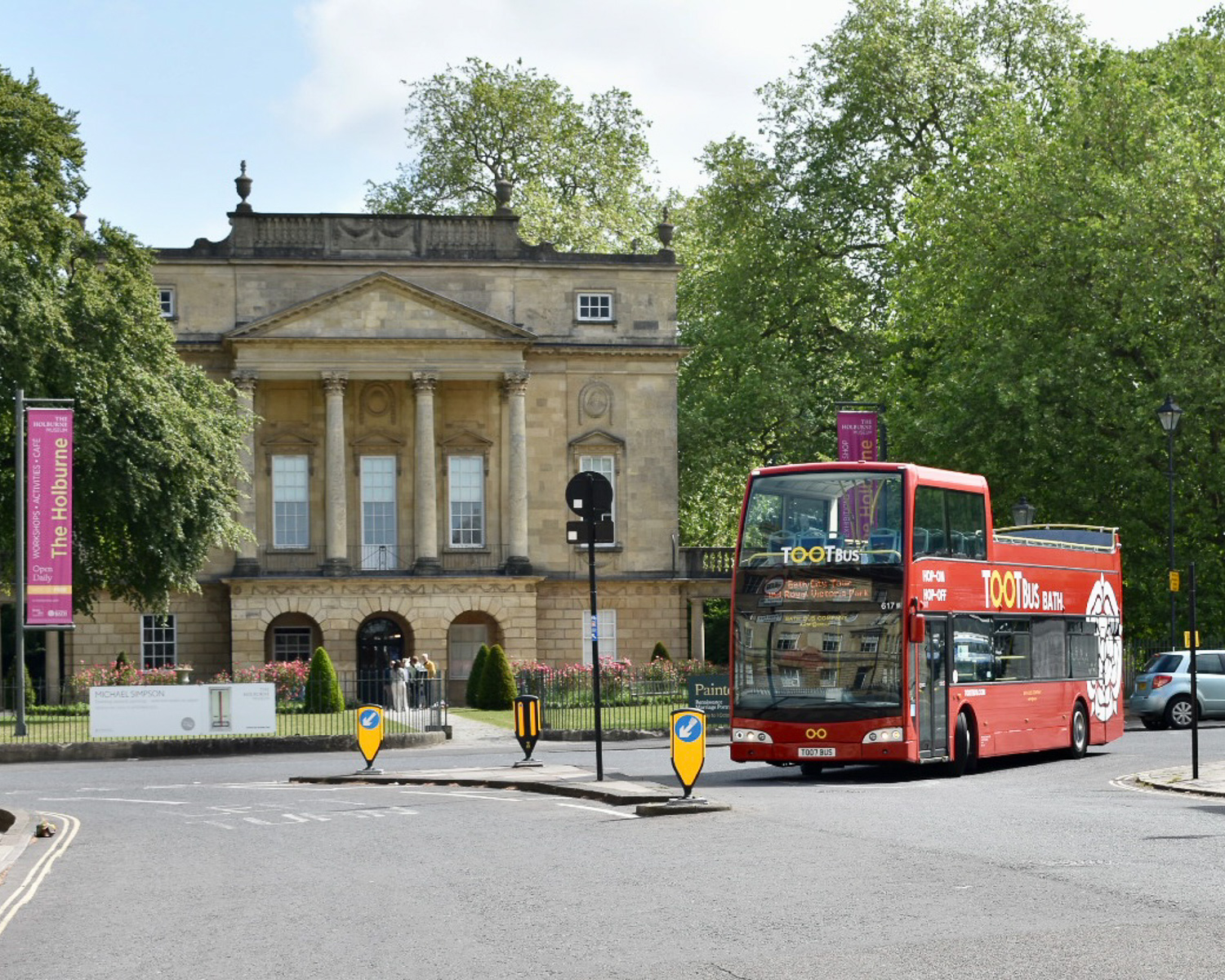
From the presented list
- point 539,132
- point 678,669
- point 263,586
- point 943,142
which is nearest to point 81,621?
point 263,586

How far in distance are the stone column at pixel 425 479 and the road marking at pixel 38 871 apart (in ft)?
116

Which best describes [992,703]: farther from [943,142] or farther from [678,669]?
[943,142]

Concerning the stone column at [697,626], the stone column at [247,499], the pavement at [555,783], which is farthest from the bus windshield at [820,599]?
the stone column at [697,626]

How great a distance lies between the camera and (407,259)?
5669 cm

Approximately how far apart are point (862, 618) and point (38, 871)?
11.1 meters

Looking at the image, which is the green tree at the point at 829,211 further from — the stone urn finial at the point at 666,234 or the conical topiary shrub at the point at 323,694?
the conical topiary shrub at the point at 323,694

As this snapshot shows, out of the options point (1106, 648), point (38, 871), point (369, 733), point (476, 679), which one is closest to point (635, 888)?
point (38, 871)

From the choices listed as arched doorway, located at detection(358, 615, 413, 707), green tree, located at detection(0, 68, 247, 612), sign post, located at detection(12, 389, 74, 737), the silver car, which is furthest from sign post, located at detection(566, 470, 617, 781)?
arched doorway, located at detection(358, 615, 413, 707)

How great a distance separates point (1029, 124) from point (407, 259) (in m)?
18.7

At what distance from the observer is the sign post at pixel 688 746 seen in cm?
1891

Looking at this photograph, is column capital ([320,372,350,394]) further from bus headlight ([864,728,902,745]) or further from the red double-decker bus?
bus headlight ([864,728,902,745])

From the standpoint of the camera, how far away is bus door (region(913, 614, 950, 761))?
23.4 m

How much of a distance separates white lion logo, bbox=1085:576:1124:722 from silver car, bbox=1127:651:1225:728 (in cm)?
666

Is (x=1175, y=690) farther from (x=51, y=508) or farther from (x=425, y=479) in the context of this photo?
(x=425, y=479)
